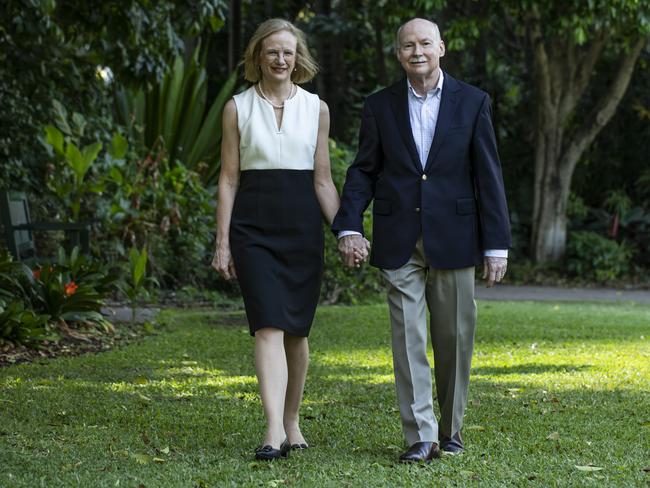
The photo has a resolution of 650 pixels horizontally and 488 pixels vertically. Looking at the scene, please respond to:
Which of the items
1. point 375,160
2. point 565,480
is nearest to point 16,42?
point 375,160

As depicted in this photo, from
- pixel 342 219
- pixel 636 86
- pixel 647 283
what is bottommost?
pixel 647 283

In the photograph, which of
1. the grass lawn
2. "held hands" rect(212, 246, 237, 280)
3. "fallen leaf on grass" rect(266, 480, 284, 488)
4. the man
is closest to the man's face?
the man

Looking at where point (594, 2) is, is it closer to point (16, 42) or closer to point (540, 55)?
point (540, 55)

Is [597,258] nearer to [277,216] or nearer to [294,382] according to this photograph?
[294,382]

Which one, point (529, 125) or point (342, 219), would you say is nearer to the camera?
point (342, 219)

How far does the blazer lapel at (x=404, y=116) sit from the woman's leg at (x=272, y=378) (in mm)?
965

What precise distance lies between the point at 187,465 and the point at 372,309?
7521 millimetres

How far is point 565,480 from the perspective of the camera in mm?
4605

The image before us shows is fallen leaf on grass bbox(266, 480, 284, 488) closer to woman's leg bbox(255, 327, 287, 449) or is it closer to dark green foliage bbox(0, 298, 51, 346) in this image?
woman's leg bbox(255, 327, 287, 449)

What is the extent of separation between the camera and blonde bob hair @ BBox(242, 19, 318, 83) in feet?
17.1

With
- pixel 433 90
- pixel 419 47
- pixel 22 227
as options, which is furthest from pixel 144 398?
pixel 22 227

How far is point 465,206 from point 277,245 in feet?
2.75

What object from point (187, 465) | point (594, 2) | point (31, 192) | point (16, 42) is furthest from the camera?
point (594, 2)

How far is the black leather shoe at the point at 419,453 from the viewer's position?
4891 millimetres
